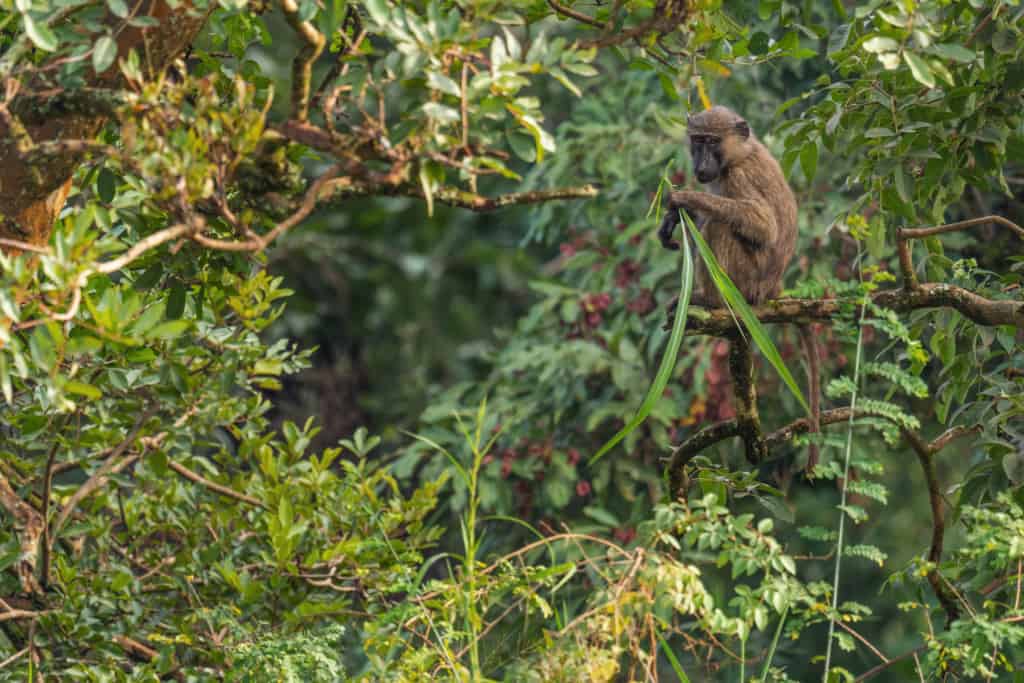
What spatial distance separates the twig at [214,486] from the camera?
10.8 ft

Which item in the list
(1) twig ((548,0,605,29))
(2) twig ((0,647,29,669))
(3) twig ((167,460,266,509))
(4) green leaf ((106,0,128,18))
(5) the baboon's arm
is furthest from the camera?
(5) the baboon's arm

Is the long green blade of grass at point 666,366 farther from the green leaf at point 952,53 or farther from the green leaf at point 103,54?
the green leaf at point 103,54

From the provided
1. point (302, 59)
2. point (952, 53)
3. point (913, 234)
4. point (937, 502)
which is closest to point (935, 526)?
point (937, 502)

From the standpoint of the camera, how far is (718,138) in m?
4.32

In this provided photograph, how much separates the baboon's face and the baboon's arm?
84mm

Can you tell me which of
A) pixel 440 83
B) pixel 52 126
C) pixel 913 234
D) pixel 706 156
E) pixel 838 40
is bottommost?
pixel 706 156

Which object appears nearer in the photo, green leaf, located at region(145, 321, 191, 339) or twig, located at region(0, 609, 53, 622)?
green leaf, located at region(145, 321, 191, 339)

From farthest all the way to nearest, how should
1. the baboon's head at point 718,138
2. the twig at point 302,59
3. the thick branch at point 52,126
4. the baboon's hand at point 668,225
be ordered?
the baboon's head at point 718,138 < the baboon's hand at point 668,225 < the thick branch at point 52,126 < the twig at point 302,59

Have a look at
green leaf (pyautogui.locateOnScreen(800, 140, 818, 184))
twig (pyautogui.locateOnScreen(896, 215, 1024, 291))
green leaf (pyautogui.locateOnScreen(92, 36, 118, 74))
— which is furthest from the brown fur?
green leaf (pyautogui.locateOnScreen(92, 36, 118, 74))

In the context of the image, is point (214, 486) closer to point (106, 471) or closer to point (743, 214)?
point (106, 471)

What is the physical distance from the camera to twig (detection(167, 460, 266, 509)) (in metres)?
3.28

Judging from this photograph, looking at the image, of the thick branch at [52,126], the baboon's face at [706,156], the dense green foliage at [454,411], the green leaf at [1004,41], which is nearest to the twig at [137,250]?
the dense green foliage at [454,411]

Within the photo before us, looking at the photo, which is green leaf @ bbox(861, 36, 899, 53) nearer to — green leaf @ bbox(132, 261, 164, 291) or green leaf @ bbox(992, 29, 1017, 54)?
green leaf @ bbox(992, 29, 1017, 54)

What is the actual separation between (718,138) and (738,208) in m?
0.30
